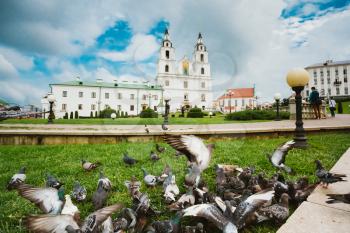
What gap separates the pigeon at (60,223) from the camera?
6.10 ft

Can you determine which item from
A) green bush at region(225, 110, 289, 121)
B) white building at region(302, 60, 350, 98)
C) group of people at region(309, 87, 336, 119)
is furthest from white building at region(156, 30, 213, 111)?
group of people at region(309, 87, 336, 119)

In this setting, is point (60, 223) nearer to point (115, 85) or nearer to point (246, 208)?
point (246, 208)

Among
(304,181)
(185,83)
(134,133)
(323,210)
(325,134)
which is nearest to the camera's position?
(323,210)

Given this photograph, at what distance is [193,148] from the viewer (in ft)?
9.51

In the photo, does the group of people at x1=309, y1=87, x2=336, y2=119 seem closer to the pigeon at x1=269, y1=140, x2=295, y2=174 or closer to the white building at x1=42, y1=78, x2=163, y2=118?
the pigeon at x1=269, y1=140, x2=295, y2=174

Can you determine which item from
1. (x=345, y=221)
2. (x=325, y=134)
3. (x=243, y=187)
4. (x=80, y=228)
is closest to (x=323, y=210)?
(x=345, y=221)

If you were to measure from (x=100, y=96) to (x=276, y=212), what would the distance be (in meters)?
69.2

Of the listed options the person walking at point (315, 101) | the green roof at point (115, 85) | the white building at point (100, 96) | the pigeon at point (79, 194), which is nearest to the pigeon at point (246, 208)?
the pigeon at point (79, 194)

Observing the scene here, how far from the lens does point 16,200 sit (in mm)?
3258

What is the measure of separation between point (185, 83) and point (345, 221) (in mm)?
84524

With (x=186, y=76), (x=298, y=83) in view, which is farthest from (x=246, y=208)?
(x=186, y=76)

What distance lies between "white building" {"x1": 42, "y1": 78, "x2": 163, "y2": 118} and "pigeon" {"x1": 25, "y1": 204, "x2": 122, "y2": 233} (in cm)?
6543

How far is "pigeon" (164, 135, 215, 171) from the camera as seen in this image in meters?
2.81

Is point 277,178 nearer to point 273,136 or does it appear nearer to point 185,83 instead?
point 273,136
